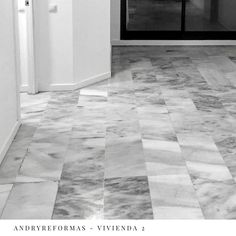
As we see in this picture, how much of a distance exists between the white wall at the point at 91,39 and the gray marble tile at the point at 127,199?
3.03m

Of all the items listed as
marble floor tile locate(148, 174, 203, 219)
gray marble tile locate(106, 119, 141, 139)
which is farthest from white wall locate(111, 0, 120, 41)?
marble floor tile locate(148, 174, 203, 219)

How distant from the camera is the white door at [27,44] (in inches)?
259

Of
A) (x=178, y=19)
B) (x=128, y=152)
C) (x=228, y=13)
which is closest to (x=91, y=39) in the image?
(x=128, y=152)

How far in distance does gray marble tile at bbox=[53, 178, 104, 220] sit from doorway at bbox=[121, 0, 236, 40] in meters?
6.61

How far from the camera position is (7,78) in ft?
16.2

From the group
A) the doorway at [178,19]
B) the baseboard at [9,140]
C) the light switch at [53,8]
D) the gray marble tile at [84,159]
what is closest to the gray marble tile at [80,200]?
the gray marble tile at [84,159]

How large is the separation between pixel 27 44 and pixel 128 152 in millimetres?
2410

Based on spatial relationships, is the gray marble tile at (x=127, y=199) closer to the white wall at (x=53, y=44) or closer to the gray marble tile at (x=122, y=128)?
the gray marble tile at (x=122, y=128)

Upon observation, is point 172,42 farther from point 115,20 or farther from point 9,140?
point 9,140

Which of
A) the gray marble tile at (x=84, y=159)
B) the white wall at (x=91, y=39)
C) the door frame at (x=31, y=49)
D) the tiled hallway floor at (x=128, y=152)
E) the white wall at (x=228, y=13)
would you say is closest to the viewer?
the tiled hallway floor at (x=128, y=152)

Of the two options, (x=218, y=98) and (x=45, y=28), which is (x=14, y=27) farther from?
(x=218, y=98)

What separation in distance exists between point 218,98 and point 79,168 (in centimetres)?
273

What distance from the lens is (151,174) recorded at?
444 centimetres
